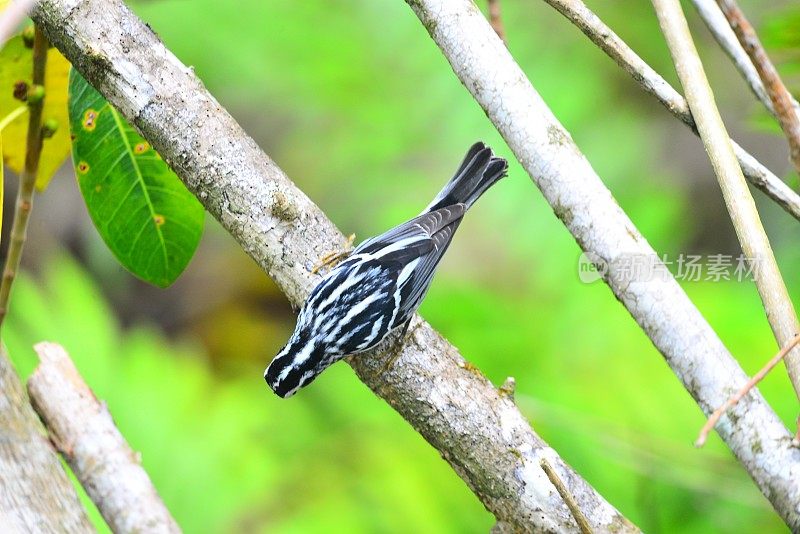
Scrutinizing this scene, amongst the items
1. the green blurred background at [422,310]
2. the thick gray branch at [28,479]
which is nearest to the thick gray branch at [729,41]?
the thick gray branch at [28,479]

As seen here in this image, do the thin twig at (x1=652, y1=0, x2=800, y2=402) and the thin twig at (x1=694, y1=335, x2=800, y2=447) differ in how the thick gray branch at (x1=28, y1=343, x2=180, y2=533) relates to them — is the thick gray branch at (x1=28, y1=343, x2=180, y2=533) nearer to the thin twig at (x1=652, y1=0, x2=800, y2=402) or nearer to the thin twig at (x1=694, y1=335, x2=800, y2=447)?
the thin twig at (x1=694, y1=335, x2=800, y2=447)

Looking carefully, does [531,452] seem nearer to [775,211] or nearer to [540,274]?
[540,274]

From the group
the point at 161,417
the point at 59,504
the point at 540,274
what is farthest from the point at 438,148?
the point at 59,504

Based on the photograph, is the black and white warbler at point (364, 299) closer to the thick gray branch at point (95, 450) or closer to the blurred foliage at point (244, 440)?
the thick gray branch at point (95, 450)

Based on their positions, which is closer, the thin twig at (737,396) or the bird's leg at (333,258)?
the thin twig at (737,396)

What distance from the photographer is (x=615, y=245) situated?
1.42m

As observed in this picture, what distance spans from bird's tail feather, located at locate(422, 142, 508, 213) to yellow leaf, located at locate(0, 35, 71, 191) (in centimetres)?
108

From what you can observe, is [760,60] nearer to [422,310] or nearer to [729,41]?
[729,41]

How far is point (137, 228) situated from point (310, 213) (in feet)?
2.60

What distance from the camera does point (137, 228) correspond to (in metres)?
2.27

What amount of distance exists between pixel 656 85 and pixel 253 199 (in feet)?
2.71

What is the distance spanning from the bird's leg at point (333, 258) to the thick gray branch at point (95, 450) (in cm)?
63

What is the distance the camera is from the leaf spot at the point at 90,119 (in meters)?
2.13

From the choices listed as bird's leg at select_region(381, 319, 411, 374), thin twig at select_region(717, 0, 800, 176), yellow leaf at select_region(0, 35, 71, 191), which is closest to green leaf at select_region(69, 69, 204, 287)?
yellow leaf at select_region(0, 35, 71, 191)
